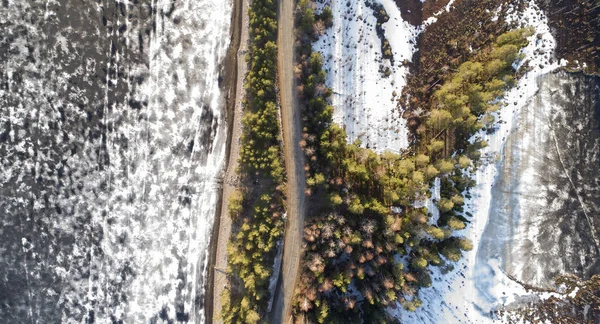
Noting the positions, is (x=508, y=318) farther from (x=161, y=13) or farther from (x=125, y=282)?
(x=161, y=13)

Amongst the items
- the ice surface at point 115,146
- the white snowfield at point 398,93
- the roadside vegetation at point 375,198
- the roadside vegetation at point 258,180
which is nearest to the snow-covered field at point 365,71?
the white snowfield at point 398,93

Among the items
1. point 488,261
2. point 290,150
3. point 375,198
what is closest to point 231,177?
point 290,150

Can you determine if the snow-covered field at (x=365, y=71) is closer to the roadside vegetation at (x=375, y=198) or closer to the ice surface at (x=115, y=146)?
the roadside vegetation at (x=375, y=198)

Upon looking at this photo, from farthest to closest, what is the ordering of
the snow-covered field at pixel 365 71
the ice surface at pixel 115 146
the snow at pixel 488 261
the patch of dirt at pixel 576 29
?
1. the ice surface at pixel 115 146
2. the patch of dirt at pixel 576 29
3. the snow at pixel 488 261
4. the snow-covered field at pixel 365 71

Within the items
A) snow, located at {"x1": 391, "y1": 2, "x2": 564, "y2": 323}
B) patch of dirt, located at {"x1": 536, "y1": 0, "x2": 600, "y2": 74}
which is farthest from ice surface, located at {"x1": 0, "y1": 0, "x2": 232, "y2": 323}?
patch of dirt, located at {"x1": 536, "y1": 0, "x2": 600, "y2": 74}

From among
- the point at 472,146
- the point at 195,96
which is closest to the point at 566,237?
the point at 472,146

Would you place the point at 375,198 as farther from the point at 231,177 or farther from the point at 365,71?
the point at 231,177
